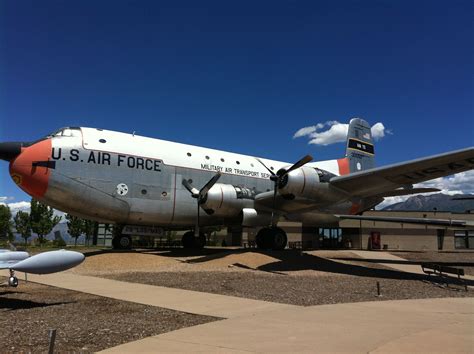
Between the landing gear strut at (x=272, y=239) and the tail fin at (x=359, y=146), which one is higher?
the tail fin at (x=359, y=146)

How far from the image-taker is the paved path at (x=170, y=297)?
9206mm

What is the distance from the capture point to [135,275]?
51.3ft

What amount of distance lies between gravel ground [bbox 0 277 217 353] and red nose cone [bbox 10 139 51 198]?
877cm

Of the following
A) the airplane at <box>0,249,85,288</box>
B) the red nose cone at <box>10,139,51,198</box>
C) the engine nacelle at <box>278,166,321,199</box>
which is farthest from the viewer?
the engine nacelle at <box>278,166,321,199</box>

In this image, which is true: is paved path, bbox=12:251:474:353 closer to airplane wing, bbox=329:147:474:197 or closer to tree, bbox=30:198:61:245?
airplane wing, bbox=329:147:474:197

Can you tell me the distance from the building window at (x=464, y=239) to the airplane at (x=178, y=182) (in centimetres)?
3645

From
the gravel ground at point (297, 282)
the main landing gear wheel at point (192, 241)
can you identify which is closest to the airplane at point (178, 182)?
the gravel ground at point (297, 282)

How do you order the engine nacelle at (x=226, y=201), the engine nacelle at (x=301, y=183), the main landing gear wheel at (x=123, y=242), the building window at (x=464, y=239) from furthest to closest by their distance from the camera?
the building window at (x=464, y=239)
the main landing gear wheel at (x=123, y=242)
the engine nacelle at (x=226, y=201)
the engine nacelle at (x=301, y=183)

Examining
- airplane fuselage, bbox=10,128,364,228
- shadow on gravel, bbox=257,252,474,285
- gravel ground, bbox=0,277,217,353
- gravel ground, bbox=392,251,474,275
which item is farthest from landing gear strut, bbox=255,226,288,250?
gravel ground, bbox=0,277,217,353

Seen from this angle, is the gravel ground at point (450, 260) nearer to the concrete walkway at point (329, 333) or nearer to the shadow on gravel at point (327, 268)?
the shadow on gravel at point (327, 268)

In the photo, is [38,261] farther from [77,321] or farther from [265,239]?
[265,239]

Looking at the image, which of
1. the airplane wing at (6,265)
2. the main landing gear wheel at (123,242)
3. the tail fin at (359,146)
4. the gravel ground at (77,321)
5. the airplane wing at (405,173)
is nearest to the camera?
the gravel ground at (77,321)

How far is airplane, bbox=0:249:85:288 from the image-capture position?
9.35 meters

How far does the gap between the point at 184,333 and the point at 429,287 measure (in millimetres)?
10393
